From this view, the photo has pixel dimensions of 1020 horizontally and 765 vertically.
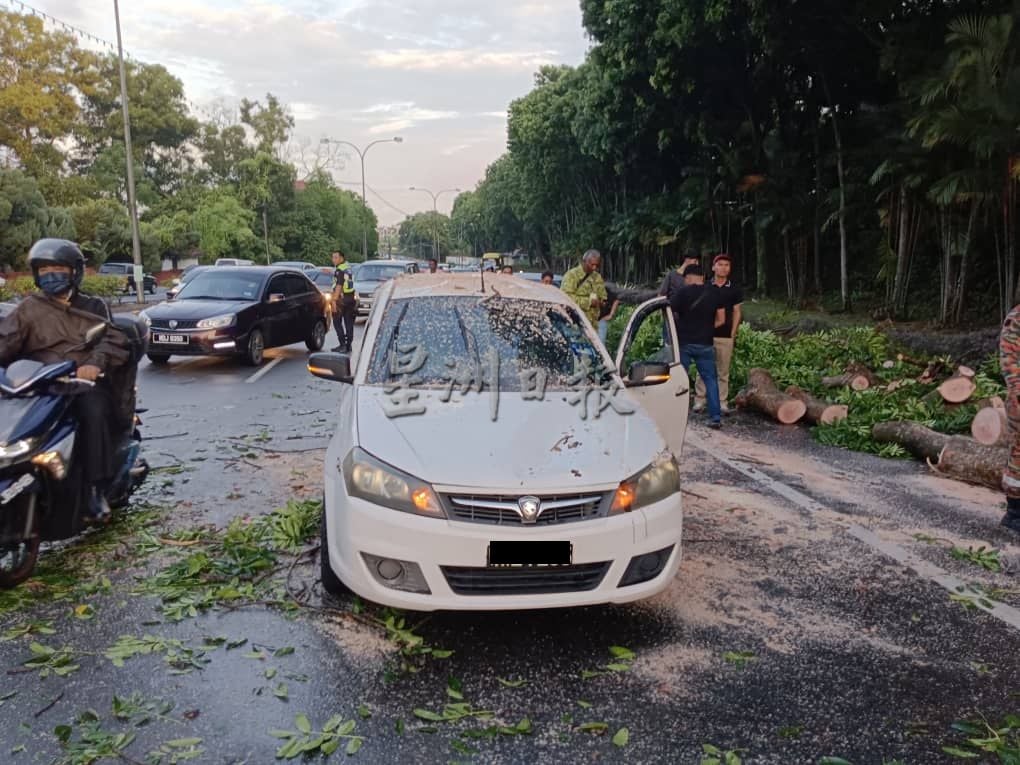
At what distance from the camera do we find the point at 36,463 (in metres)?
4.13

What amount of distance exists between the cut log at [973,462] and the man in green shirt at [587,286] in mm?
4459

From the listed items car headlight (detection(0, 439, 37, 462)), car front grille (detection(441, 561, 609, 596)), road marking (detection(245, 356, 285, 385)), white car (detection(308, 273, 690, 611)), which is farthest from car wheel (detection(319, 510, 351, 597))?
road marking (detection(245, 356, 285, 385))

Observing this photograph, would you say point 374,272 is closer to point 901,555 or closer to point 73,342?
point 73,342

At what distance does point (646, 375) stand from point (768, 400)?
5194 millimetres

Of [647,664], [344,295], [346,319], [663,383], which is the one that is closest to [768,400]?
[663,383]

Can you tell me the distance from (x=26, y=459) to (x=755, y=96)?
21.5 m

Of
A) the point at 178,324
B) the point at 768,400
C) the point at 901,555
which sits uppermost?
the point at 178,324

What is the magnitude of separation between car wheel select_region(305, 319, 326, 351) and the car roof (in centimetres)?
1030

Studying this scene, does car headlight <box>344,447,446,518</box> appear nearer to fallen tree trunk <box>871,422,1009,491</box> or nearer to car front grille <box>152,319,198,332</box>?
fallen tree trunk <box>871,422,1009,491</box>

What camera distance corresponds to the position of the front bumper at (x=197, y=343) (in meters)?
12.4

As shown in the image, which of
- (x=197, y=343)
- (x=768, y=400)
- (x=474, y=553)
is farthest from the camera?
(x=197, y=343)

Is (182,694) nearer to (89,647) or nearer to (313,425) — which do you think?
(89,647)

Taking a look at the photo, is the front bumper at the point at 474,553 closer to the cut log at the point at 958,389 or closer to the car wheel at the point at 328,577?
the car wheel at the point at 328,577

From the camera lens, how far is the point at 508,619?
397 centimetres
